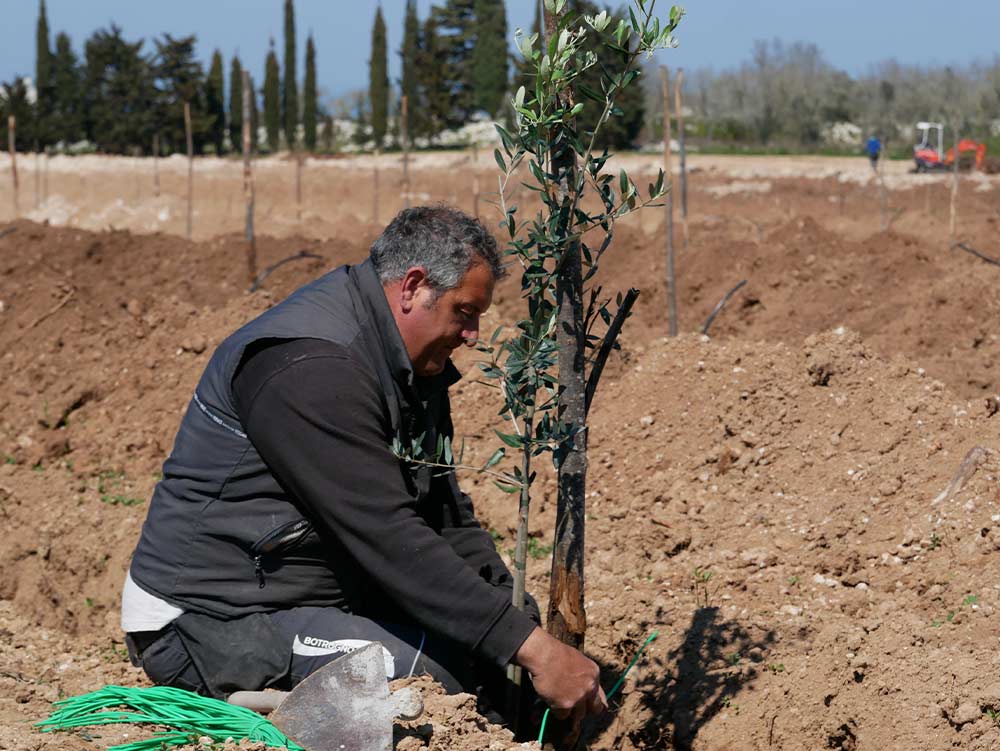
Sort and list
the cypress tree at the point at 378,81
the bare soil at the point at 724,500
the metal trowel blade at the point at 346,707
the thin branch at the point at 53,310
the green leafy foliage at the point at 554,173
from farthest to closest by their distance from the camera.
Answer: the cypress tree at the point at 378,81, the thin branch at the point at 53,310, the bare soil at the point at 724,500, the green leafy foliage at the point at 554,173, the metal trowel blade at the point at 346,707

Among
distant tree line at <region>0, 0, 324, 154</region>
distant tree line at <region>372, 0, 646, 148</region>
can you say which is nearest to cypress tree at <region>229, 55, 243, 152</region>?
distant tree line at <region>0, 0, 324, 154</region>

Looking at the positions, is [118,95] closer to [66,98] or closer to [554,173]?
[66,98]

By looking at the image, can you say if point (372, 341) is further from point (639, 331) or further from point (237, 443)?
point (639, 331)

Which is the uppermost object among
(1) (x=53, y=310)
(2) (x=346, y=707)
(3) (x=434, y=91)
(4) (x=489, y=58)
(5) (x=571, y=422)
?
(4) (x=489, y=58)

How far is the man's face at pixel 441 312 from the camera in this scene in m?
2.86

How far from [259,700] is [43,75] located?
5377 centimetres

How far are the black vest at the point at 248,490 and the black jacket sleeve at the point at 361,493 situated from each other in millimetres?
132

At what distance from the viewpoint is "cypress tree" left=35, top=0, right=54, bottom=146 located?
48.3 m

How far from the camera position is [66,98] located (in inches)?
1964

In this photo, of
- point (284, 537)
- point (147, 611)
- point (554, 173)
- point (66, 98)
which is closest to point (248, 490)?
point (284, 537)

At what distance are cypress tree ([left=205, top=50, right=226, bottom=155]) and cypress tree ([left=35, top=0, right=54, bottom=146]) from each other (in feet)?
22.6

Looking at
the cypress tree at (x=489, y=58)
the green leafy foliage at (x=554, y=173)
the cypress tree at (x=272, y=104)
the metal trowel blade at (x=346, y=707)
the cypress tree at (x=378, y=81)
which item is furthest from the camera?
the cypress tree at (x=489, y=58)

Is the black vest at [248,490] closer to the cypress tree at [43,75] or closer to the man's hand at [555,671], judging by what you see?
the man's hand at [555,671]

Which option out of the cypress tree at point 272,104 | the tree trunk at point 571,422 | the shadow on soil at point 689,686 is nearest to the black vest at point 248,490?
the tree trunk at point 571,422
